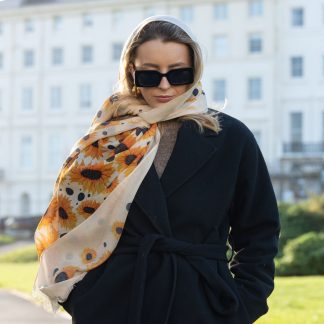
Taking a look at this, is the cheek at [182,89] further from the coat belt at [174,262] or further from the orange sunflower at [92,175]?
the coat belt at [174,262]

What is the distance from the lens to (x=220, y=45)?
49.2 metres

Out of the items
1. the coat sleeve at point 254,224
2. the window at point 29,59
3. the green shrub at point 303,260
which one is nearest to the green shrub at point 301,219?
the green shrub at point 303,260

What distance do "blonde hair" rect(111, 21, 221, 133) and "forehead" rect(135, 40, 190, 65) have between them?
1 centimetres

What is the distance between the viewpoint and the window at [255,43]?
47750mm

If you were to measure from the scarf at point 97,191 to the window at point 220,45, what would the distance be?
155 feet

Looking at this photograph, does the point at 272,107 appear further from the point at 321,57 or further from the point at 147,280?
the point at 147,280

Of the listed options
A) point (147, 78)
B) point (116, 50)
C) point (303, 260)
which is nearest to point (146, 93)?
point (147, 78)

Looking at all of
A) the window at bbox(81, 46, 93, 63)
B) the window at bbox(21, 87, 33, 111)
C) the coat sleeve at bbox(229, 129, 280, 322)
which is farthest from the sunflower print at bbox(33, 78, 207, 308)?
the window at bbox(21, 87, 33, 111)

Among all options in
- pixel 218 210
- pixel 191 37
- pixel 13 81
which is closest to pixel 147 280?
pixel 218 210

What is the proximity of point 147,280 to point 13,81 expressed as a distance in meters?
52.4

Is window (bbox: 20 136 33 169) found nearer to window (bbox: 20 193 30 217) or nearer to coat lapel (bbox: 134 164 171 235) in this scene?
window (bbox: 20 193 30 217)

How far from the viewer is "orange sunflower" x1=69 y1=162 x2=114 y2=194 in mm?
2385

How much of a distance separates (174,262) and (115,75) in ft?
165

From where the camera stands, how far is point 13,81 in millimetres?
53156
